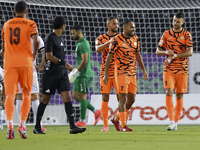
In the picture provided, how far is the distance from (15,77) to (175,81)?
11.1 ft

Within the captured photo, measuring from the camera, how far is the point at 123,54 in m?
6.77

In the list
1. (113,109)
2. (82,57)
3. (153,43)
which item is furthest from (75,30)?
(153,43)

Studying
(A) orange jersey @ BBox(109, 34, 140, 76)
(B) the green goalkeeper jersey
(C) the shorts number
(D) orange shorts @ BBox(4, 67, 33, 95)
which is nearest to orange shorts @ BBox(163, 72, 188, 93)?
(A) orange jersey @ BBox(109, 34, 140, 76)

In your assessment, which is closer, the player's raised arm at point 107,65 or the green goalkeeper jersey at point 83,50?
the player's raised arm at point 107,65

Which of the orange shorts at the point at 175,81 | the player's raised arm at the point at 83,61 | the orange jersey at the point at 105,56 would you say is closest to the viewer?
the orange jersey at the point at 105,56

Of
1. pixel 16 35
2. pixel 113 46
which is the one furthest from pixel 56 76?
pixel 113 46

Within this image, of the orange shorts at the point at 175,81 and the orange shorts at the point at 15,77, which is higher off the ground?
the orange shorts at the point at 15,77

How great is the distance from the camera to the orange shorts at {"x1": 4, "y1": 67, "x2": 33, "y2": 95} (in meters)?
5.07

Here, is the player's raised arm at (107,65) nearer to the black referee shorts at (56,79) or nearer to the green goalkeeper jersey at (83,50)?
the black referee shorts at (56,79)

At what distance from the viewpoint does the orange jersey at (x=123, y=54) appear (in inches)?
265

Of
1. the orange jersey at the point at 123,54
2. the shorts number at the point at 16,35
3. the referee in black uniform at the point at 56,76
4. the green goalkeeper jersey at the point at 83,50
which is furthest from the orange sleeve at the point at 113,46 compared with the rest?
the shorts number at the point at 16,35

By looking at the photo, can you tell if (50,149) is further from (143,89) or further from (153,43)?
(153,43)

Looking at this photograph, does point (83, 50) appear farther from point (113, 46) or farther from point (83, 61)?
point (113, 46)

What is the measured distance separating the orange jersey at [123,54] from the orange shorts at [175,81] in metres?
0.86
